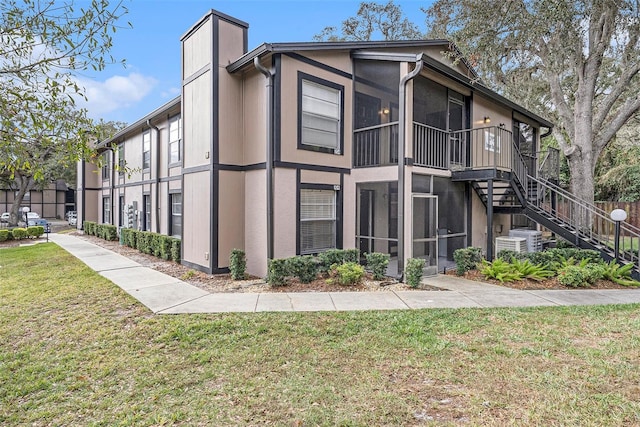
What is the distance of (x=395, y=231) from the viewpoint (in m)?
8.52

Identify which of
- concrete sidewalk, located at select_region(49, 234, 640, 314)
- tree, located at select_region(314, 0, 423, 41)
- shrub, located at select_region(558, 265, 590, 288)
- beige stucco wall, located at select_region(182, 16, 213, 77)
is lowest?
concrete sidewalk, located at select_region(49, 234, 640, 314)

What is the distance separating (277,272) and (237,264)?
127 centimetres

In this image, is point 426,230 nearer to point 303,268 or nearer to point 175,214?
point 303,268

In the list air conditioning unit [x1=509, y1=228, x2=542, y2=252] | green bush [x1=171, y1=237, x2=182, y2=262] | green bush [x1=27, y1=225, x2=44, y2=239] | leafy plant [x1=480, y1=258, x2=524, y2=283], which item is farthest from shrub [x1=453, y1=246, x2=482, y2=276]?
green bush [x1=27, y1=225, x2=44, y2=239]

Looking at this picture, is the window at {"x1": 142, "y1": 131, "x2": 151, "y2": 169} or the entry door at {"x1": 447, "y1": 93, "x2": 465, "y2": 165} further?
the window at {"x1": 142, "y1": 131, "x2": 151, "y2": 169}

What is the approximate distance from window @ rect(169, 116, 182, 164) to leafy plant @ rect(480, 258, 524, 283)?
977 centimetres

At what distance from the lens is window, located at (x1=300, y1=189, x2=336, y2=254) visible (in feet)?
27.3

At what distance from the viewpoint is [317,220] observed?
8.58m

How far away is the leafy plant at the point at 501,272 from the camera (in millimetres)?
7721

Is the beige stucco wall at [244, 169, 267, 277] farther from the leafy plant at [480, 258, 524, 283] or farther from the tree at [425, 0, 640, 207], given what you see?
the tree at [425, 0, 640, 207]

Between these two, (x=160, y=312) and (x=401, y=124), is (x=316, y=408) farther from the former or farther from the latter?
(x=401, y=124)

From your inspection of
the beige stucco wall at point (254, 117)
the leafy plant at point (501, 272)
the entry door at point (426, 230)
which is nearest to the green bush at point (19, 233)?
the beige stucco wall at point (254, 117)

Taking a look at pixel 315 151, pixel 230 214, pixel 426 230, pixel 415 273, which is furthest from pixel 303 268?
pixel 426 230

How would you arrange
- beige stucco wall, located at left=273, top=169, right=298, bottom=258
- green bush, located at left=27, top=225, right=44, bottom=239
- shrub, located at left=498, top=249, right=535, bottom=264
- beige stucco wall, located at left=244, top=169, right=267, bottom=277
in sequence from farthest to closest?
green bush, located at left=27, top=225, right=44, bottom=239 → shrub, located at left=498, top=249, right=535, bottom=264 → beige stucco wall, located at left=244, top=169, right=267, bottom=277 → beige stucco wall, located at left=273, top=169, right=298, bottom=258
